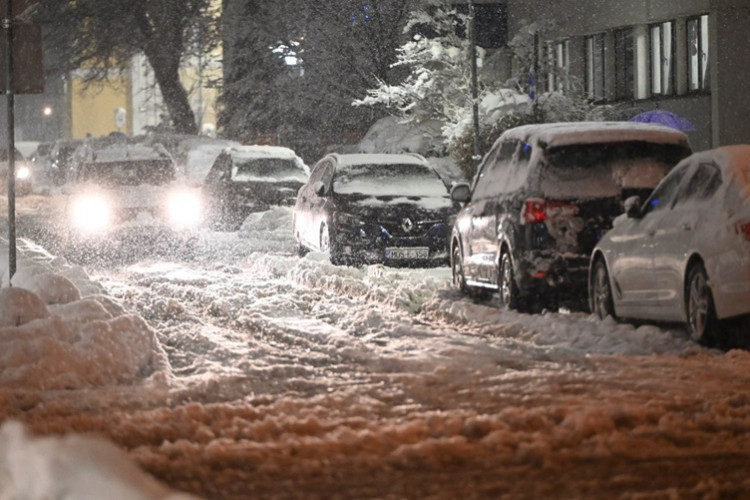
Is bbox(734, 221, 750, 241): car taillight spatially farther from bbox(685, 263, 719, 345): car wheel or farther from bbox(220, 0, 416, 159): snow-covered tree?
bbox(220, 0, 416, 159): snow-covered tree

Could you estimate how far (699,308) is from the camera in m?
11.2

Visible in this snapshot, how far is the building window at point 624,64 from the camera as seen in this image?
38422mm

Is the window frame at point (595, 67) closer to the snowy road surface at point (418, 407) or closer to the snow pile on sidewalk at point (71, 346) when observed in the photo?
the snowy road surface at point (418, 407)

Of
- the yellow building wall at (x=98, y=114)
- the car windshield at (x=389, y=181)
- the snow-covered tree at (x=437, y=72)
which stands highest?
the yellow building wall at (x=98, y=114)

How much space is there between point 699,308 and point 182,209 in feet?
47.4

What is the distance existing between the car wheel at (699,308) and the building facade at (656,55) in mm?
22440

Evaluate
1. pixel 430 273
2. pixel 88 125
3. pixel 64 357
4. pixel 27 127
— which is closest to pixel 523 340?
pixel 64 357

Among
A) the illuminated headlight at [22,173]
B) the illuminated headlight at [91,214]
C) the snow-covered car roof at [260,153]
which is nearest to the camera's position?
the illuminated headlight at [91,214]

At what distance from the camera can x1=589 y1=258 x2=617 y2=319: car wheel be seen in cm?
1320

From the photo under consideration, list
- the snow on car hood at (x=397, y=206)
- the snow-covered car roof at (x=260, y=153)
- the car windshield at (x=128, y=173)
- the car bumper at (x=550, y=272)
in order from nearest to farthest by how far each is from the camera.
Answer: the car bumper at (x=550, y=272) < the snow on car hood at (x=397, y=206) < the car windshield at (x=128, y=173) < the snow-covered car roof at (x=260, y=153)

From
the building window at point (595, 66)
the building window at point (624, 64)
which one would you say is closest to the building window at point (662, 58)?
the building window at point (624, 64)

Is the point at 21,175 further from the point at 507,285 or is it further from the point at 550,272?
the point at 550,272

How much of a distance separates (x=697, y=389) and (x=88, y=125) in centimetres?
9319

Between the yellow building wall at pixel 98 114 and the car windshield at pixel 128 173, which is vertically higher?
the yellow building wall at pixel 98 114
